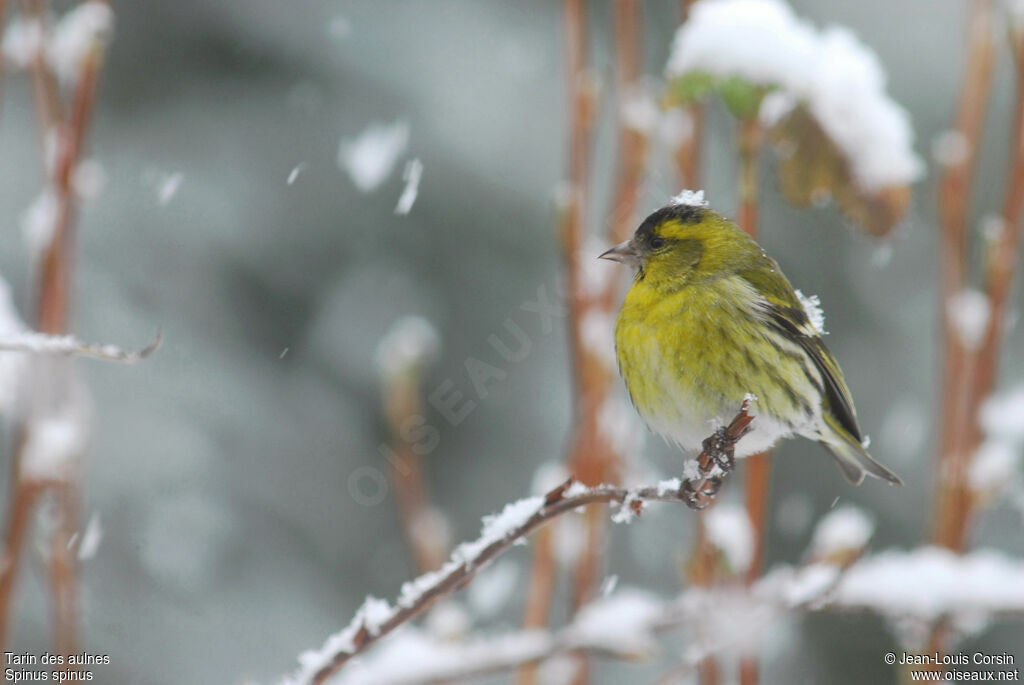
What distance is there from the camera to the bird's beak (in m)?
1.68

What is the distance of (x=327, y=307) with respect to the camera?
7012 mm

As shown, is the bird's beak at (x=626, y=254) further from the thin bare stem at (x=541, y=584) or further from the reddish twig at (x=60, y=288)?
the reddish twig at (x=60, y=288)

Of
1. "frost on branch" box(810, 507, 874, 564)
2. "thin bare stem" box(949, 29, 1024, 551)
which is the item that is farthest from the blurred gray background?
"thin bare stem" box(949, 29, 1024, 551)

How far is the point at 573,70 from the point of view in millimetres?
1836

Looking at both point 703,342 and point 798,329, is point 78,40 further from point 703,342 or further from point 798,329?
point 798,329

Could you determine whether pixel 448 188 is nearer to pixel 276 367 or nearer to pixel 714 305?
pixel 276 367

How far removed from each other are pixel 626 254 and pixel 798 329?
1.38ft

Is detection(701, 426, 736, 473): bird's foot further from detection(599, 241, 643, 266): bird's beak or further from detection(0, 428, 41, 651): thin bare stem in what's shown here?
detection(0, 428, 41, 651): thin bare stem

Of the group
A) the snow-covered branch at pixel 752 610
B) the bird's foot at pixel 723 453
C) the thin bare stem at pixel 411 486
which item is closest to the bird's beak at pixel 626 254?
the bird's foot at pixel 723 453

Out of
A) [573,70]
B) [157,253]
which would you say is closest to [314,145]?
[157,253]

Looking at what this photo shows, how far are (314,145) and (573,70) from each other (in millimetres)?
5568

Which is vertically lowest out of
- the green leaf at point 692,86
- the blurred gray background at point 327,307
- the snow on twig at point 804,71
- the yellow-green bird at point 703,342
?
the yellow-green bird at point 703,342

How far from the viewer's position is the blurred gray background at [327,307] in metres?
6.54

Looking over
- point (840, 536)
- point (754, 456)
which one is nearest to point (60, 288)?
point (754, 456)
